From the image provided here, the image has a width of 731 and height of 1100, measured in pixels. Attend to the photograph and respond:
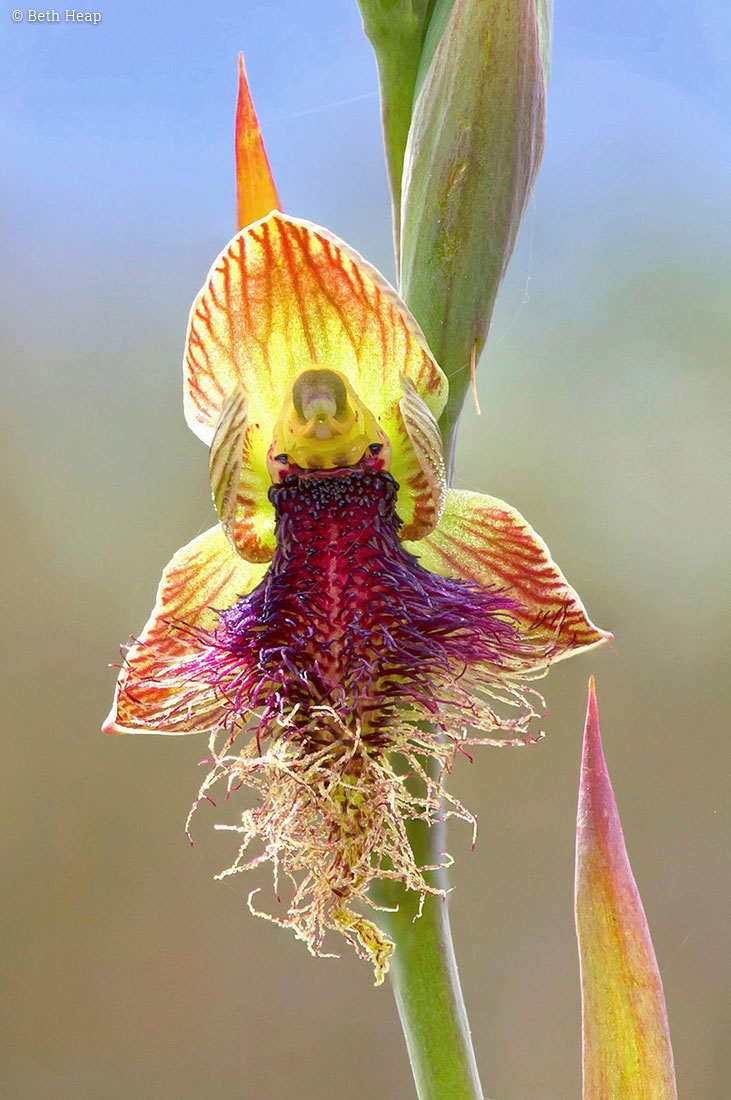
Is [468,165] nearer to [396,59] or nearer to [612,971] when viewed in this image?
[396,59]

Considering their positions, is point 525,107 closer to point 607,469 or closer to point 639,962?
point 639,962

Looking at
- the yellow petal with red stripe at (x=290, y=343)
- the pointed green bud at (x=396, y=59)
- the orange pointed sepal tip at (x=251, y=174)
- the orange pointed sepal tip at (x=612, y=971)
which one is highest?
the pointed green bud at (x=396, y=59)

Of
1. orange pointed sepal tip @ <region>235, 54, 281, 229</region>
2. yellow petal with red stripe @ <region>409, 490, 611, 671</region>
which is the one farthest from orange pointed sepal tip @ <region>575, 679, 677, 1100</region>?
orange pointed sepal tip @ <region>235, 54, 281, 229</region>

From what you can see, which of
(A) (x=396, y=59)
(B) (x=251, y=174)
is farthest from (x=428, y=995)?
(A) (x=396, y=59)

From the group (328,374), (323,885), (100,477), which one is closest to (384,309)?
(328,374)

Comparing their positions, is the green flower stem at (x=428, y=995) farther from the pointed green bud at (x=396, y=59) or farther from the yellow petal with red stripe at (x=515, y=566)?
the pointed green bud at (x=396, y=59)

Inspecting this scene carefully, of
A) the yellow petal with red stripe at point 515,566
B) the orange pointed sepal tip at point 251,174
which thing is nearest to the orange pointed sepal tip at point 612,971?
the yellow petal with red stripe at point 515,566
